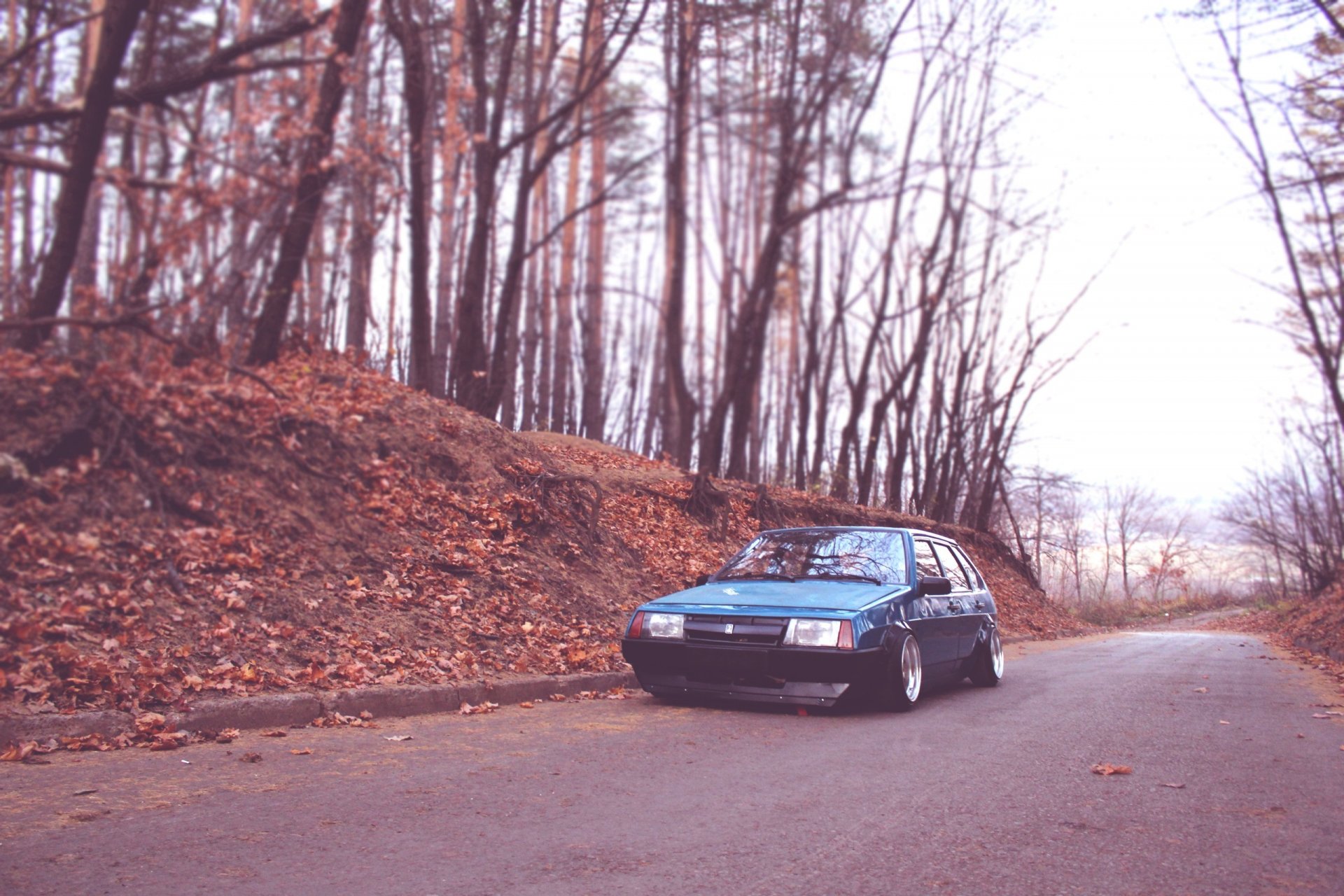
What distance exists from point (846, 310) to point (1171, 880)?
2457 cm

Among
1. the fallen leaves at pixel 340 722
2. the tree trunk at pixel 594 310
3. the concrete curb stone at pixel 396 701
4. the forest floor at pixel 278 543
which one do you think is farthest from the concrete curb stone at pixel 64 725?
the tree trunk at pixel 594 310

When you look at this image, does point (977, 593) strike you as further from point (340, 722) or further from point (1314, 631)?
point (1314, 631)

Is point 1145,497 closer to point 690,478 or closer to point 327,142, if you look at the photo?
point 690,478

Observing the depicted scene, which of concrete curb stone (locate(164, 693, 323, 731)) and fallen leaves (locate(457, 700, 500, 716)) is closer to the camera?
concrete curb stone (locate(164, 693, 323, 731))

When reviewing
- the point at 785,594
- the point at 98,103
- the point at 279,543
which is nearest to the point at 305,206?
the point at 98,103

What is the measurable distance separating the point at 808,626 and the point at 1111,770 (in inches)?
91.7

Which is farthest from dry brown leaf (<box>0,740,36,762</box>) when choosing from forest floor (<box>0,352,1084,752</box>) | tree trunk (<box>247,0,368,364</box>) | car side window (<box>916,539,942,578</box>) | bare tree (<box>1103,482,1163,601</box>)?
bare tree (<box>1103,482,1163,601</box>)

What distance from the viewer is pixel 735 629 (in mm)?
7375

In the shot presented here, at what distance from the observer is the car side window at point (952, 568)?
968 centimetres

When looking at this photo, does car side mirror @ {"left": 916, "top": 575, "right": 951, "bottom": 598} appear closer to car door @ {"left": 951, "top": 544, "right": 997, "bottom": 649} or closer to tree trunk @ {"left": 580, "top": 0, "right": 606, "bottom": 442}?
car door @ {"left": 951, "top": 544, "right": 997, "bottom": 649}

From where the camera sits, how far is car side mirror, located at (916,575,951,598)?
8219 millimetres

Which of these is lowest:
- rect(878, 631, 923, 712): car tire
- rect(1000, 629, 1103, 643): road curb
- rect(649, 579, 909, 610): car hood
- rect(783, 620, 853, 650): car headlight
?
rect(1000, 629, 1103, 643): road curb

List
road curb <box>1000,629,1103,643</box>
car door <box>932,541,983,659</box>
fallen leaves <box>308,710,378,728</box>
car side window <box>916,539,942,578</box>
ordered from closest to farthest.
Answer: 1. fallen leaves <box>308,710,378,728</box>
2. car side window <box>916,539,942,578</box>
3. car door <box>932,541,983,659</box>
4. road curb <box>1000,629,1103,643</box>

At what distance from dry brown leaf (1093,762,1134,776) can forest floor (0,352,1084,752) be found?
455 centimetres
